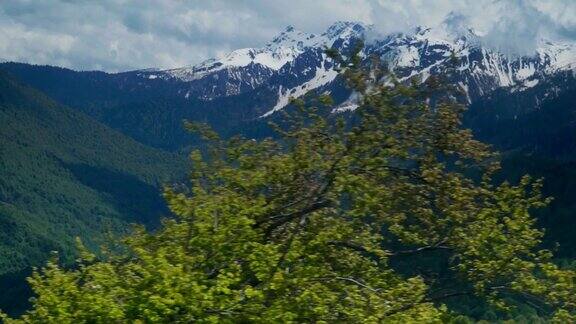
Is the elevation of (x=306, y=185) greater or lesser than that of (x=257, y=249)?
greater

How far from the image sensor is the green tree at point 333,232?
21.4m

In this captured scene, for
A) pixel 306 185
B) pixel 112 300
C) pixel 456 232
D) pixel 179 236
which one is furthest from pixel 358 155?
pixel 112 300

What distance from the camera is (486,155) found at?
25641 millimetres

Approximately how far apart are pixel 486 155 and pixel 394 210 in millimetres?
3683

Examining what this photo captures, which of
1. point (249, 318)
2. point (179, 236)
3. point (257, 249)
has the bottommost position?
point (249, 318)

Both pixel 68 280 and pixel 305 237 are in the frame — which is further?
pixel 305 237

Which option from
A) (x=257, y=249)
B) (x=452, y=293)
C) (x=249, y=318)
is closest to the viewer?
(x=249, y=318)

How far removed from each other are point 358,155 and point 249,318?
6955 millimetres

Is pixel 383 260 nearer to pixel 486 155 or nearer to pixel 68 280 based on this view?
pixel 486 155

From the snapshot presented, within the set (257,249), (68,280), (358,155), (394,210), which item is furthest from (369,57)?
(68,280)

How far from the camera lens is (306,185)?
1034 inches

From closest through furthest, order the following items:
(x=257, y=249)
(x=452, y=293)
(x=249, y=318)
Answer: (x=249, y=318) → (x=257, y=249) → (x=452, y=293)

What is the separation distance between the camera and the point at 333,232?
86.4 feet

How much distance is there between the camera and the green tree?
21.4 m
